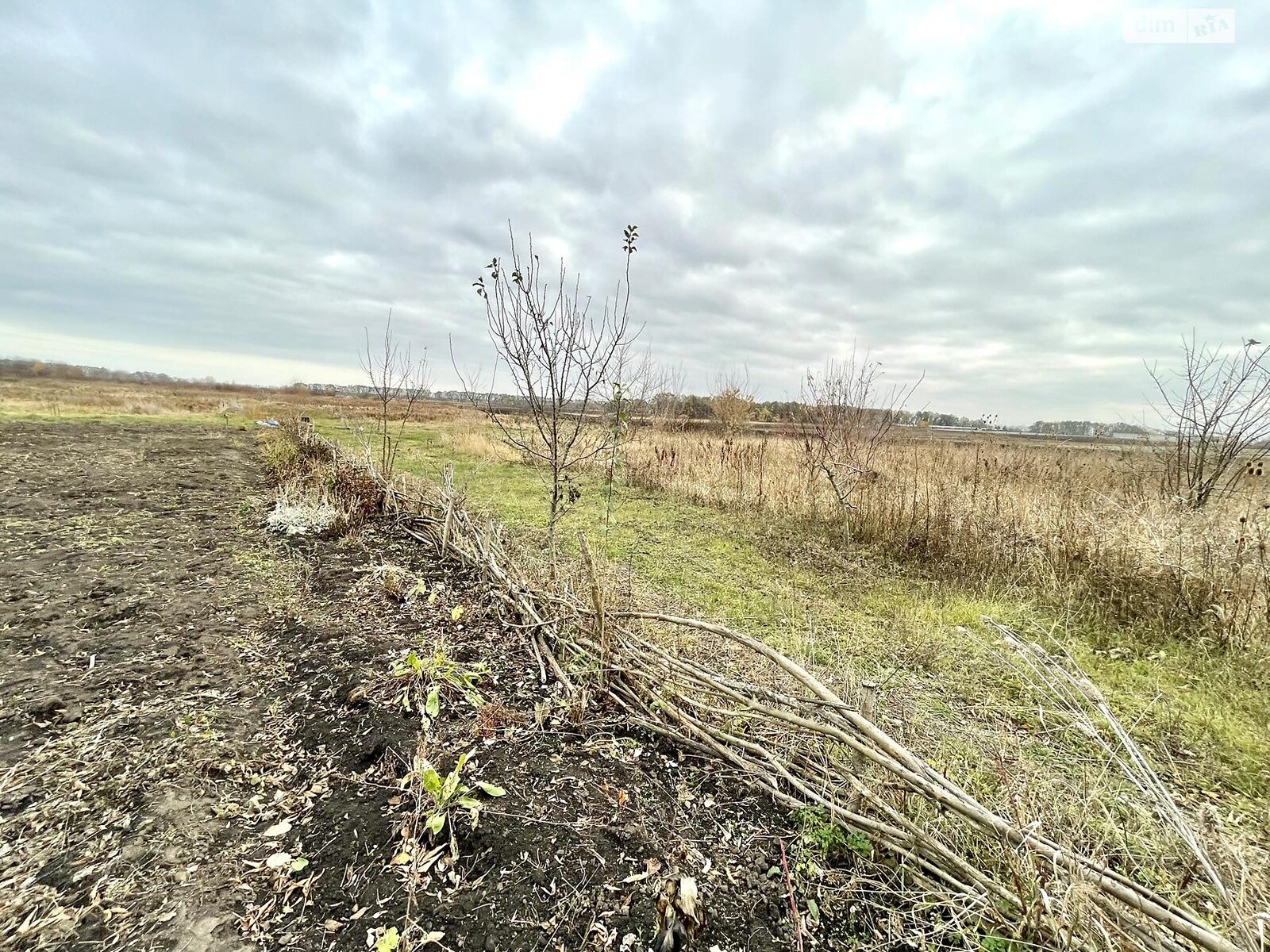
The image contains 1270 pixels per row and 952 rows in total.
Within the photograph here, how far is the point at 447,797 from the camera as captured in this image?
1.69 m

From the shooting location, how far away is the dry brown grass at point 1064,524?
3932mm

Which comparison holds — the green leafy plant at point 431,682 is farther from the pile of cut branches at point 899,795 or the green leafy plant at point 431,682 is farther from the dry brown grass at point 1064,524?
the dry brown grass at point 1064,524

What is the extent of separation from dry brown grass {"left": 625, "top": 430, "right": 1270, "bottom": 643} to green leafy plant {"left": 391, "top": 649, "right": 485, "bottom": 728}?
5.25m

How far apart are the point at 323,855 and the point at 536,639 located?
4.83 ft

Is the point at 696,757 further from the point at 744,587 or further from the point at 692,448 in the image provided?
the point at 692,448

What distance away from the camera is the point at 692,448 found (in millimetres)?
13055

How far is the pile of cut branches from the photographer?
123 cm

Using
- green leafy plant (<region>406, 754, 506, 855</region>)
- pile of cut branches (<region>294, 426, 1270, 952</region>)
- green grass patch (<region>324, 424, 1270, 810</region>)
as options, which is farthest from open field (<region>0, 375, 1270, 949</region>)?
green leafy plant (<region>406, 754, 506, 855</region>)

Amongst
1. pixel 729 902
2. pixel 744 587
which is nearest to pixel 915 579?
pixel 744 587

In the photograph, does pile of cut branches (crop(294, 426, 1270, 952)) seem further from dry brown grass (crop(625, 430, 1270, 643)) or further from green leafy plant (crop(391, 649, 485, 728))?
dry brown grass (crop(625, 430, 1270, 643))

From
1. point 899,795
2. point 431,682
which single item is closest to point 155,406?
point 431,682

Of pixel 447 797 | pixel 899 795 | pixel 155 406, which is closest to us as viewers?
pixel 447 797

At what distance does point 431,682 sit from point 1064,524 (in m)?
6.17

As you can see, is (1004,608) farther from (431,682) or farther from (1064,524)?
(431,682)
